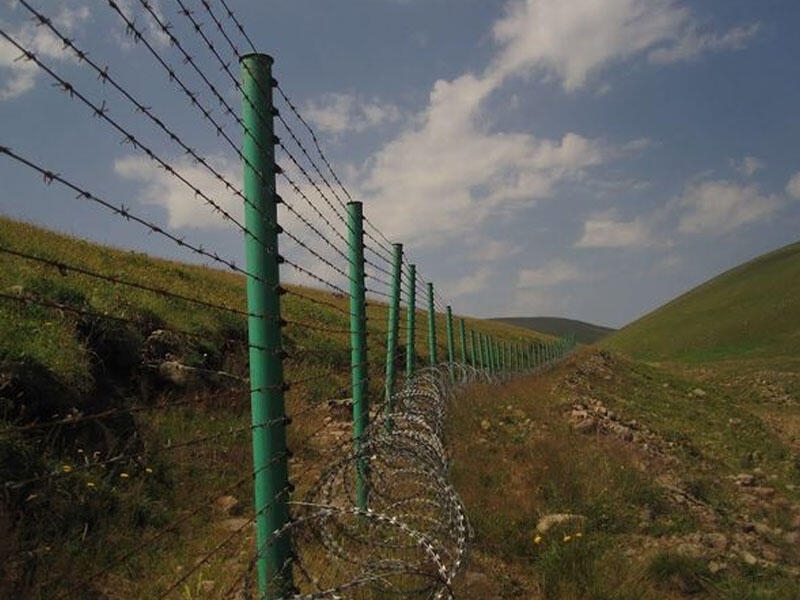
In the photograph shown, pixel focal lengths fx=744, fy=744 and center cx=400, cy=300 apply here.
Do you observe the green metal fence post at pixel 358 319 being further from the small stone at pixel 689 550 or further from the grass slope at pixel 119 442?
the small stone at pixel 689 550

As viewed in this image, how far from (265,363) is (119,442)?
10.9 feet

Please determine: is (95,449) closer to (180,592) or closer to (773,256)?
(180,592)

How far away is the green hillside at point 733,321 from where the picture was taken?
6444cm

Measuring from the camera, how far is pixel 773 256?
3944 inches

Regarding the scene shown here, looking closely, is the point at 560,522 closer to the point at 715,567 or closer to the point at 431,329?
the point at 715,567

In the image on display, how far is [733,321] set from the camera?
245 ft

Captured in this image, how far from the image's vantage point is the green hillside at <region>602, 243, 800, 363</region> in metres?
64.4

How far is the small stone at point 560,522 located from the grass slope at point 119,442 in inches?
84.8

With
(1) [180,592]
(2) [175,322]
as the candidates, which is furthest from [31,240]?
(1) [180,592]

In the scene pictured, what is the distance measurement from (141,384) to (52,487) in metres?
2.86

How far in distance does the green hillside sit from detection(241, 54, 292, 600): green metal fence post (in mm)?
58171

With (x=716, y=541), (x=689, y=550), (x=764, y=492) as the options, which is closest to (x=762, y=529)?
(x=716, y=541)

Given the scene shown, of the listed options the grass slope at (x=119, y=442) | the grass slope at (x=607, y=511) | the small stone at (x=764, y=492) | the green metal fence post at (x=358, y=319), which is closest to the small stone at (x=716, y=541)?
the grass slope at (x=607, y=511)

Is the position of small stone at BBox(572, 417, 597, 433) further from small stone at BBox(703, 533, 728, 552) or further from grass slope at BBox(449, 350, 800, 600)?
small stone at BBox(703, 533, 728, 552)
